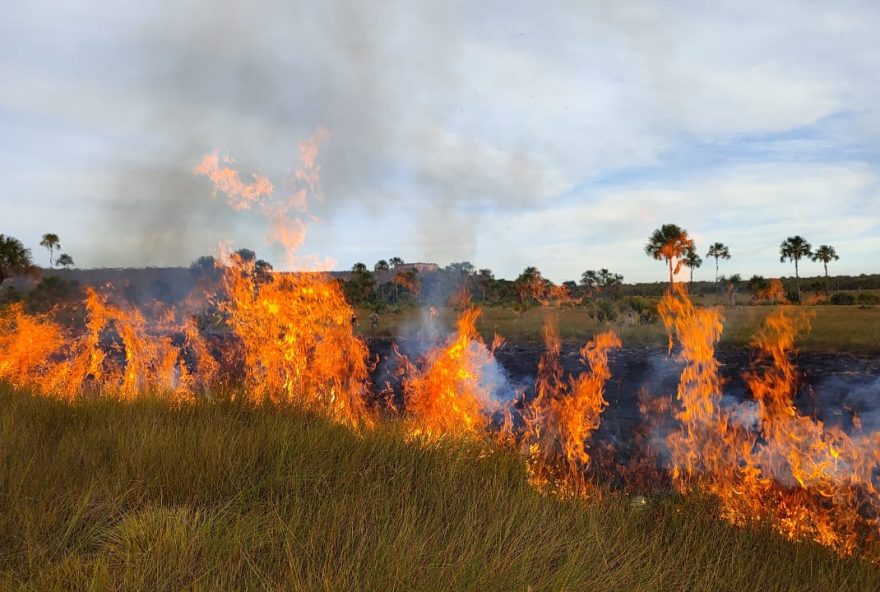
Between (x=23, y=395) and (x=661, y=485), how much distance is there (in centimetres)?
1118

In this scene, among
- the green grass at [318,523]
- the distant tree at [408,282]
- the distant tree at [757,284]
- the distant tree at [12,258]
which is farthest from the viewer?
the distant tree at [408,282]

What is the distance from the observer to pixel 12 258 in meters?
41.2

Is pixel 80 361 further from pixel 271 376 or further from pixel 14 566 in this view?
pixel 14 566

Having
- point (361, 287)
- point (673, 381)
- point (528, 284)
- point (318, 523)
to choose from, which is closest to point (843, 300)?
point (528, 284)

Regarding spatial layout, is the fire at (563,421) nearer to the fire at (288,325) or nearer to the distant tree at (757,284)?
the fire at (288,325)

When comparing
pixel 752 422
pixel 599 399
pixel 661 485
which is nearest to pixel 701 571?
pixel 661 485

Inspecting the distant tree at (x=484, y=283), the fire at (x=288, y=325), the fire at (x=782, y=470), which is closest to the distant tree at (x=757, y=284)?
the distant tree at (x=484, y=283)

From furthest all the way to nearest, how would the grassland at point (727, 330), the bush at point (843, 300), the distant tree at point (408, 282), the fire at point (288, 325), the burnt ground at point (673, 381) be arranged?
1. the distant tree at point (408, 282)
2. the bush at point (843, 300)
3. the grassland at point (727, 330)
4. the burnt ground at point (673, 381)
5. the fire at point (288, 325)

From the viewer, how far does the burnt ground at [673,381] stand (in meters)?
17.5

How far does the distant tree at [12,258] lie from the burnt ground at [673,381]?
30436mm

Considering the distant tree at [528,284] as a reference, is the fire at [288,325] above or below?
below

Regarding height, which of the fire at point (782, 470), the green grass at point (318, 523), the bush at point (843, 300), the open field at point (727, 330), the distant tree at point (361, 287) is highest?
the distant tree at point (361, 287)

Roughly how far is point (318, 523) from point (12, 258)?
162ft

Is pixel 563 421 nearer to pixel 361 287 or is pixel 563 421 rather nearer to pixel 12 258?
pixel 12 258
